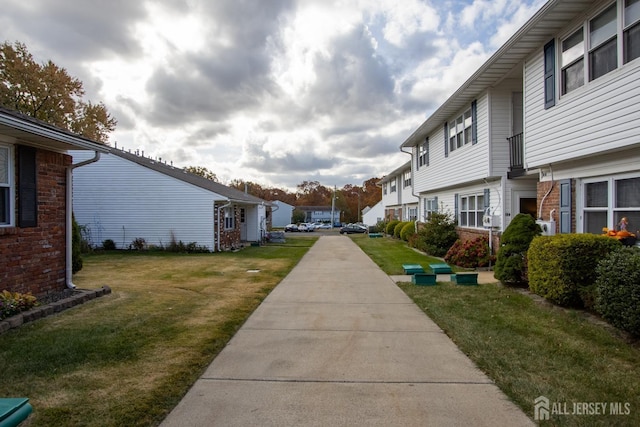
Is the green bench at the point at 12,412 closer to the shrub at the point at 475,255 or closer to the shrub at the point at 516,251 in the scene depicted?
the shrub at the point at 516,251

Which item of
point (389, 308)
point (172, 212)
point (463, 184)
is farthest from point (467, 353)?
point (172, 212)

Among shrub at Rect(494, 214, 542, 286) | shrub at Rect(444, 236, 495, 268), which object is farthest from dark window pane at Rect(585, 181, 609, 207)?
shrub at Rect(444, 236, 495, 268)

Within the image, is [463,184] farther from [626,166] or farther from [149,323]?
[149,323]

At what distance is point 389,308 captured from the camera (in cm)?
772

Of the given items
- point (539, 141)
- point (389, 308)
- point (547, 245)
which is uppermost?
point (539, 141)

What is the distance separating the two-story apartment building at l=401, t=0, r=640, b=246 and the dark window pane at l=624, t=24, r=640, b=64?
0.02m

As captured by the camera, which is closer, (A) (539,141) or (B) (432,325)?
(B) (432,325)

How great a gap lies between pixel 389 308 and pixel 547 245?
9.97 ft

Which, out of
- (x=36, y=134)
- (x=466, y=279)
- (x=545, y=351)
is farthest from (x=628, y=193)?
(x=36, y=134)

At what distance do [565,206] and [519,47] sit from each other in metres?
3.85

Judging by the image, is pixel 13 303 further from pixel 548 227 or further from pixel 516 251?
pixel 548 227

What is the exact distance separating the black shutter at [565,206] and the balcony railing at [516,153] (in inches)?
127

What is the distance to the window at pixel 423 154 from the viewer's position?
20.2 metres

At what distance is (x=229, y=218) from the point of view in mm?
22938
